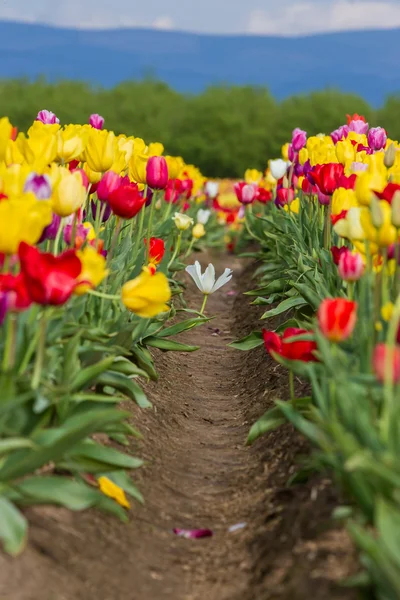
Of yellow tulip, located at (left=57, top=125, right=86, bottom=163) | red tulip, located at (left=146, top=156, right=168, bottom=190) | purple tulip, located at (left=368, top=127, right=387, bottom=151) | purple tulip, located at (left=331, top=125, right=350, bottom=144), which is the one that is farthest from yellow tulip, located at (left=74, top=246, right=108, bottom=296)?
purple tulip, located at (left=331, top=125, right=350, bottom=144)

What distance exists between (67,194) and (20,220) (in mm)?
588

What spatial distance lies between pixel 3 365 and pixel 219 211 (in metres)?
13.9

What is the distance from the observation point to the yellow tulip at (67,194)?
11.4 ft

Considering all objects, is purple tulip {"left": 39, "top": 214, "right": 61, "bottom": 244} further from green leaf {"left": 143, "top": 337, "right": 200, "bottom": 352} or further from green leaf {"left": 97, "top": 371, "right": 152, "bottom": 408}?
green leaf {"left": 143, "top": 337, "right": 200, "bottom": 352}

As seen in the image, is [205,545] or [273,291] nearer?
[205,545]

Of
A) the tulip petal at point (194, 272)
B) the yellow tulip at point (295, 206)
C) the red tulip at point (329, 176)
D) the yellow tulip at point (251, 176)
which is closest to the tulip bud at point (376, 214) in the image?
the red tulip at point (329, 176)

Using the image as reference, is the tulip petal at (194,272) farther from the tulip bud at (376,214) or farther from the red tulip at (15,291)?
the red tulip at (15,291)

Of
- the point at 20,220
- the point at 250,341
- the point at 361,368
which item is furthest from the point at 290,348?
the point at 250,341

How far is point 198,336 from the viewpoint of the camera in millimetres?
8234

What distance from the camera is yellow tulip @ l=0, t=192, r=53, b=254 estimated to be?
2.89 meters

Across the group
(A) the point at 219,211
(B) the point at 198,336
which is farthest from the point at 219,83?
(B) the point at 198,336

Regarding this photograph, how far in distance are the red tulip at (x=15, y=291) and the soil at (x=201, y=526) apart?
0.78 metres

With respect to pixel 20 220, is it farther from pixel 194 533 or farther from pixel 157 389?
pixel 157 389

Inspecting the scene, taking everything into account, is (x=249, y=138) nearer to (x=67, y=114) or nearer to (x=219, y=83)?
(x=219, y=83)
